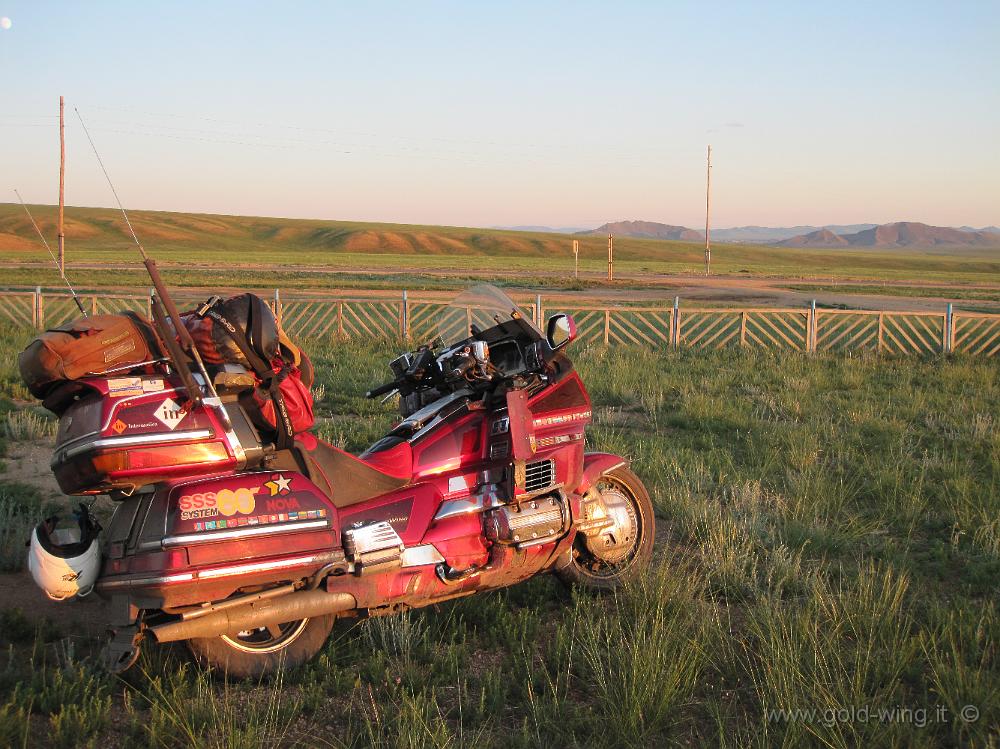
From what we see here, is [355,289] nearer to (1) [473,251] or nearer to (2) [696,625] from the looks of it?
(2) [696,625]

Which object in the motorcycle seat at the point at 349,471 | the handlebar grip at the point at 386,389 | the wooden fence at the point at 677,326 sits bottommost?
the wooden fence at the point at 677,326

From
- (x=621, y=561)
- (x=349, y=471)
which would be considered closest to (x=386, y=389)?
(x=349, y=471)

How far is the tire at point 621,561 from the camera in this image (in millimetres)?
4820

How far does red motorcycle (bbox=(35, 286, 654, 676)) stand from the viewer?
334 centimetres

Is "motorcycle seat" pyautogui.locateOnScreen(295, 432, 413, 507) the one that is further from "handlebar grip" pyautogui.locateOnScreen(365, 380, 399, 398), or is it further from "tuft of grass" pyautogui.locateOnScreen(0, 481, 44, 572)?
"tuft of grass" pyautogui.locateOnScreen(0, 481, 44, 572)

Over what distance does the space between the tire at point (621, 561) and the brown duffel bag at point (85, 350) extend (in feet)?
7.43

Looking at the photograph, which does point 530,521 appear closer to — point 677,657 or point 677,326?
point 677,657

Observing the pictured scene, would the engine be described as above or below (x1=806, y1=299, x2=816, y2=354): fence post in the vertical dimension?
above

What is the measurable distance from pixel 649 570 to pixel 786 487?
248cm

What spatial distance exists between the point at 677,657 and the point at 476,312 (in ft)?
6.33

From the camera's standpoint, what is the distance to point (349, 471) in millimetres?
3971

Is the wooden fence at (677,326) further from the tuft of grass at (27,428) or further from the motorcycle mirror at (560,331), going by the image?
the motorcycle mirror at (560,331)

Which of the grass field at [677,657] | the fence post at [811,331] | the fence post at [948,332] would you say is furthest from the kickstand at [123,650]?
the fence post at [948,332]

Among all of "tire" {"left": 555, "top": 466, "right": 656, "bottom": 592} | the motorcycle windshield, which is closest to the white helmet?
the motorcycle windshield
